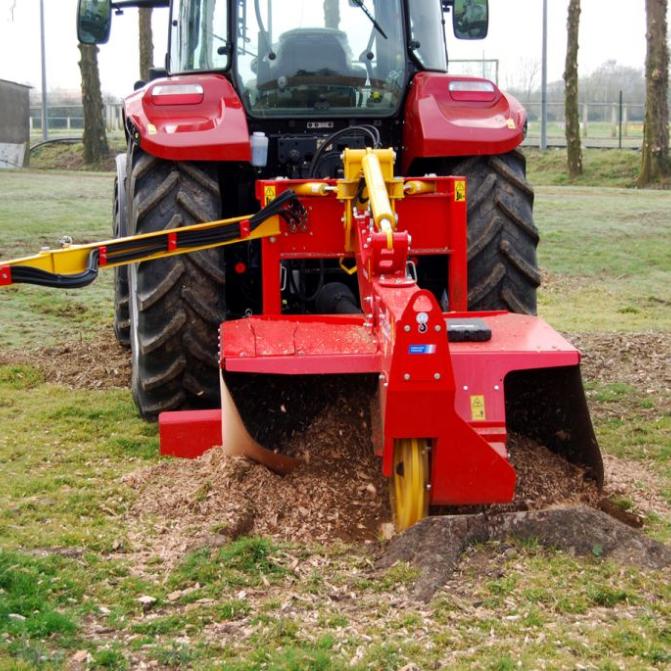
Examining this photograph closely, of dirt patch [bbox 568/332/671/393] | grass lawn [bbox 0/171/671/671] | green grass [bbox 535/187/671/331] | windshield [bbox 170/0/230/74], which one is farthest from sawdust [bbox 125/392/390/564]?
green grass [bbox 535/187/671/331]

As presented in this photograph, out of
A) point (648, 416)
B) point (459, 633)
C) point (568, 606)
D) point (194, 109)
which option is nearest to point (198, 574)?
point (459, 633)

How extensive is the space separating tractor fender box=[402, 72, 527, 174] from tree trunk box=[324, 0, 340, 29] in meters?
0.47

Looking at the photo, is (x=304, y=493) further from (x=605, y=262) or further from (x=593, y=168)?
(x=593, y=168)

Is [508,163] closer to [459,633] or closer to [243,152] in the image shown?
[243,152]

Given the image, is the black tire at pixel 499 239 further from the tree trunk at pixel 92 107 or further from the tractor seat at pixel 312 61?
the tree trunk at pixel 92 107

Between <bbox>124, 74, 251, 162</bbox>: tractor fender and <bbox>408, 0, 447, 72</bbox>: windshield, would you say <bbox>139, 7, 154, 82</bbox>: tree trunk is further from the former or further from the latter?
<bbox>124, 74, 251, 162</bbox>: tractor fender

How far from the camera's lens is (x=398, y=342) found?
372 centimetres

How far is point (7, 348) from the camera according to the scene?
7.80 metres

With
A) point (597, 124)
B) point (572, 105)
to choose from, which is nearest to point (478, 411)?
point (572, 105)

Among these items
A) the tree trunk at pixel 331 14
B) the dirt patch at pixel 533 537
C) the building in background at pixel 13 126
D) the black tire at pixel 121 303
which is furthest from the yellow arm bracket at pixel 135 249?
the building in background at pixel 13 126

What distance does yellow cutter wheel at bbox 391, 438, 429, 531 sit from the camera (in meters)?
3.96

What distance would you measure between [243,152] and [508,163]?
1259 millimetres

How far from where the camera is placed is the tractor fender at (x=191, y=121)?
17.3 ft

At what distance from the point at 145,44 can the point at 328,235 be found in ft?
62.4
